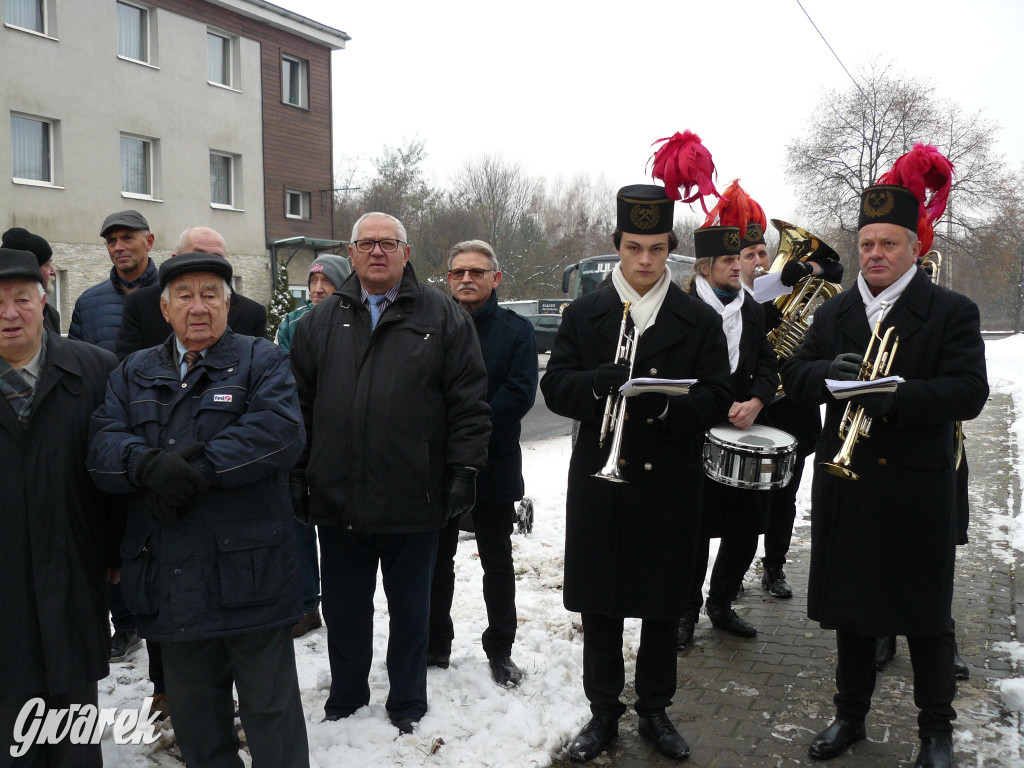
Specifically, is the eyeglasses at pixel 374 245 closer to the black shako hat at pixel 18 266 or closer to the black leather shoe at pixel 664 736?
the black shako hat at pixel 18 266

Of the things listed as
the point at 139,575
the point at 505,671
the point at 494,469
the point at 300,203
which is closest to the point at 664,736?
the point at 505,671

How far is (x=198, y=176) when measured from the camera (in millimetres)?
24562

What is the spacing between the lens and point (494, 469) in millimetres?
4559

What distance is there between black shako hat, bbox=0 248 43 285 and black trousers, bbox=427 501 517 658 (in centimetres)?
224

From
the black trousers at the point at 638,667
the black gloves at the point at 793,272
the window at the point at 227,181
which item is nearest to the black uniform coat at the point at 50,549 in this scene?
the black trousers at the point at 638,667

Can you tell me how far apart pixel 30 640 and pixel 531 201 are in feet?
165

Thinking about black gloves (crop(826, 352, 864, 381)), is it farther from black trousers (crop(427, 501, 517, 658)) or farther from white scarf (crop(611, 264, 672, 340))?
black trousers (crop(427, 501, 517, 658))

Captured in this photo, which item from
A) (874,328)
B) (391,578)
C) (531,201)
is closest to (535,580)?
(391,578)

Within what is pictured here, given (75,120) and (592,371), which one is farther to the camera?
(75,120)

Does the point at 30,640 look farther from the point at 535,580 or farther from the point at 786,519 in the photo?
the point at 786,519

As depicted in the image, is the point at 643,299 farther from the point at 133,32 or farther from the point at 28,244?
the point at 133,32

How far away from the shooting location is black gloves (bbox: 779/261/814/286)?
5.71m

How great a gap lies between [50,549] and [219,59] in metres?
25.2

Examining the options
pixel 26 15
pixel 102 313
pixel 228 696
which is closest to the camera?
pixel 228 696
